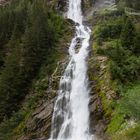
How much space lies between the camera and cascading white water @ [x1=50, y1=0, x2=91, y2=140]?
35.3 m

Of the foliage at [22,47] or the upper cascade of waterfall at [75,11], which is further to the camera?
the upper cascade of waterfall at [75,11]

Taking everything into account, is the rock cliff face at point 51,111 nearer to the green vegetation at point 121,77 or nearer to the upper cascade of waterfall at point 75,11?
the green vegetation at point 121,77

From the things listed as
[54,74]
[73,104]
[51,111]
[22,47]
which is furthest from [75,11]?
[51,111]

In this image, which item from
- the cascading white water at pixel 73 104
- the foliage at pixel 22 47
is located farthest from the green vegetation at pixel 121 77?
the foliage at pixel 22 47

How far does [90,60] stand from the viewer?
147ft

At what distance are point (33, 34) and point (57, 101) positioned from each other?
13.8 metres

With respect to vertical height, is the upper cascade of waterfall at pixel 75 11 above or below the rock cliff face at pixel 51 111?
above

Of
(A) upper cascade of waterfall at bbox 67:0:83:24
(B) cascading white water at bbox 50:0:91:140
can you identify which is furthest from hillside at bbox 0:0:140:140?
(A) upper cascade of waterfall at bbox 67:0:83:24

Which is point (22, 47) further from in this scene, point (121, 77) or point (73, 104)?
point (121, 77)

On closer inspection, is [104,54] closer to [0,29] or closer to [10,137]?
[10,137]

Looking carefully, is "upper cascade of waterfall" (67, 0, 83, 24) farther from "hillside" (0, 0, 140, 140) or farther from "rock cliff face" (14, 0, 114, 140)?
"rock cliff face" (14, 0, 114, 140)

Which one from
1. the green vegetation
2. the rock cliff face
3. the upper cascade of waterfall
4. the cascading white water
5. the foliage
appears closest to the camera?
the green vegetation

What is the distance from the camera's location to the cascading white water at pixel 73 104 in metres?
35.3

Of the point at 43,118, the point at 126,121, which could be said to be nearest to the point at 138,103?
the point at 126,121
